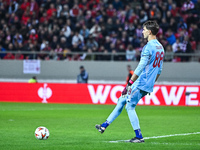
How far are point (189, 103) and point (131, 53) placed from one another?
14.1 feet

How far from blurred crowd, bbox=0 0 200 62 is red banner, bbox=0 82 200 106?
2437 mm

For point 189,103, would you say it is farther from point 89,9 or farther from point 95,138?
point 95,138

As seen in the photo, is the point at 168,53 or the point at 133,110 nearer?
the point at 133,110

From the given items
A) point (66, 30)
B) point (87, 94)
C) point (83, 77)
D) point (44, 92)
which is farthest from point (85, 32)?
point (44, 92)

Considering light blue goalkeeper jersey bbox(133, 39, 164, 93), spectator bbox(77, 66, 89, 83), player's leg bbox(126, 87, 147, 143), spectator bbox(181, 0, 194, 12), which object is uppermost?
spectator bbox(181, 0, 194, 12)

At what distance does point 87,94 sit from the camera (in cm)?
2527

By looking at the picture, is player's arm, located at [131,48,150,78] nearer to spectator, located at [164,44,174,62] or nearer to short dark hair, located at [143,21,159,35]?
short dark hair, located at [143,21,159,35]

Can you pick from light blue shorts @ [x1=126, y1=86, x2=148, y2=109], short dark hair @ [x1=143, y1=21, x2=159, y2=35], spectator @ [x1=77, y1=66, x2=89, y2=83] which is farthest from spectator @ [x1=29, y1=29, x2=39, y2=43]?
light blue shorts @ [x1=126, y1=86, x2=148, y2=109]

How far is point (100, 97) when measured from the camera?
25062 mm

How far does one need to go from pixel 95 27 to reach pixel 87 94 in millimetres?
4390

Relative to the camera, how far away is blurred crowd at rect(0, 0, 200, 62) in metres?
26.4

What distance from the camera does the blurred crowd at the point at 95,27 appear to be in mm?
26375

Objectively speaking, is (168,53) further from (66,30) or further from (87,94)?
(66,30)

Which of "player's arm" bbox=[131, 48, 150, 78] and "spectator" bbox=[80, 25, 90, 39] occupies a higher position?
"spectator" bbox=[80, 25, 90, 39]
